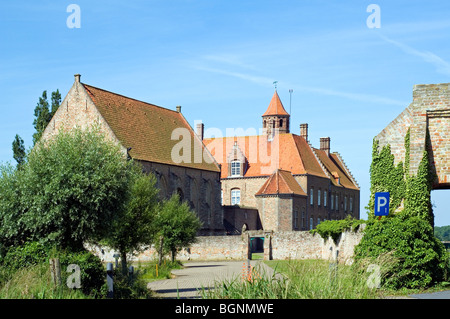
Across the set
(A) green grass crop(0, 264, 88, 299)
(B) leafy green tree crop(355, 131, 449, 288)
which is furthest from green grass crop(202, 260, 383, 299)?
(A) green grass crop(0, 264, 88, 299)

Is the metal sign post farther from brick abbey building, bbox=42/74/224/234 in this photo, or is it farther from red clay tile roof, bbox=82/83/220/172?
red clay tile roof, bbox=82/83/220/172

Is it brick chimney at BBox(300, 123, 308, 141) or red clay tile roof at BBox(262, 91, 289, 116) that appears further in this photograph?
red clay tile roof at BBox(262, 91, 289, 116)

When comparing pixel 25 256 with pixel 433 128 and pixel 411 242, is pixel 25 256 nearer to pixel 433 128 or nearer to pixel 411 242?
pixel 411 242

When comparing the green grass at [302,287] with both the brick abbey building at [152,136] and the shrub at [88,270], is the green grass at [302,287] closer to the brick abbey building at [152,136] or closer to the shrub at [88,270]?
the shrub at [88,270]

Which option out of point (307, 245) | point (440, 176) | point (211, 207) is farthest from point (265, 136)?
point (440, 176)

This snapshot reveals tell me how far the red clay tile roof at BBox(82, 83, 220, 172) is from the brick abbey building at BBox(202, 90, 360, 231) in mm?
7430

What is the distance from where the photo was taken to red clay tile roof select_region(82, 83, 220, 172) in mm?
57562

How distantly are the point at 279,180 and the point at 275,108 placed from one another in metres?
21.8

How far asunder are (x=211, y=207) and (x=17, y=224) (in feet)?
141

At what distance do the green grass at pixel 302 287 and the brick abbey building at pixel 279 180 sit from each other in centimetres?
5501
